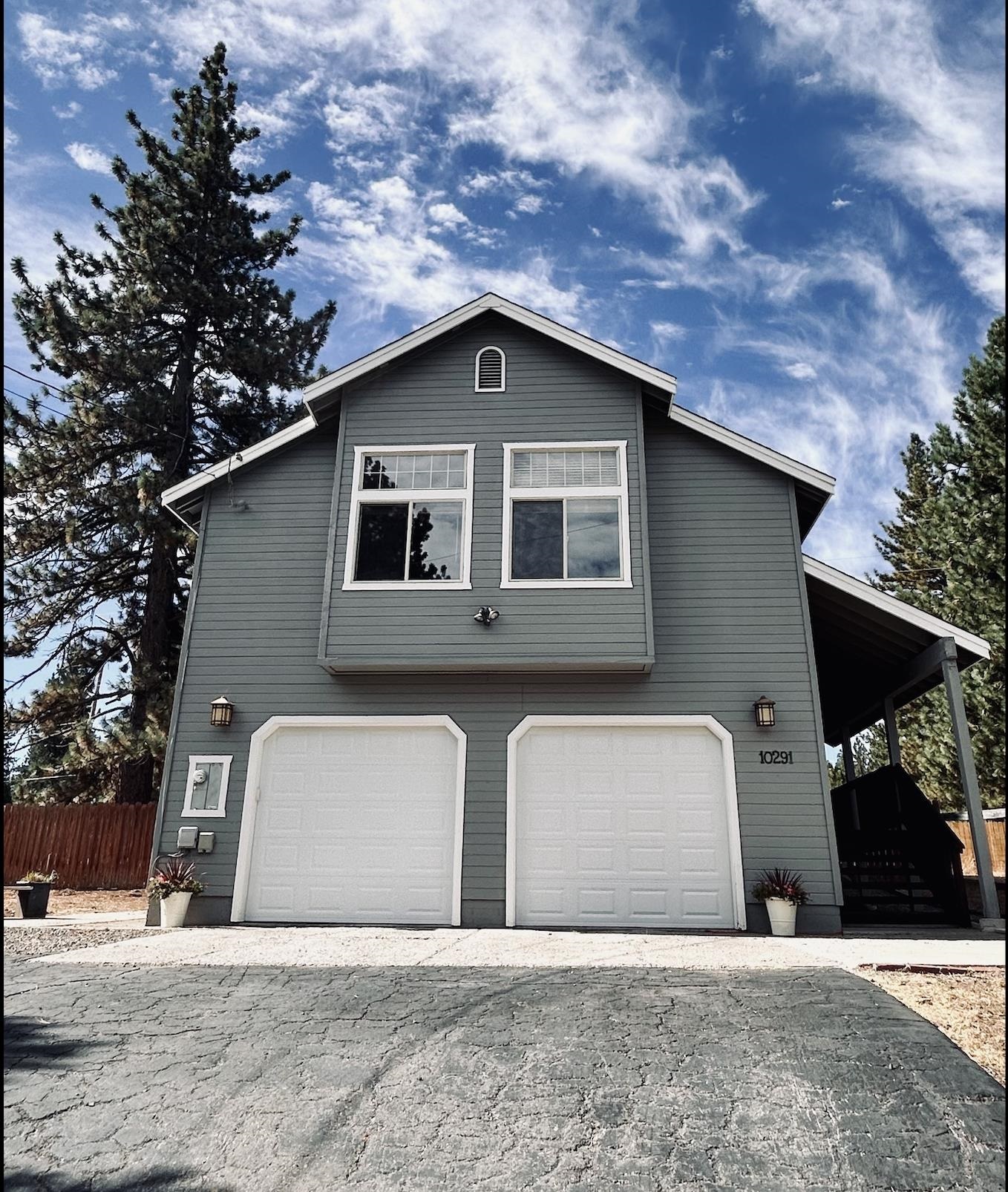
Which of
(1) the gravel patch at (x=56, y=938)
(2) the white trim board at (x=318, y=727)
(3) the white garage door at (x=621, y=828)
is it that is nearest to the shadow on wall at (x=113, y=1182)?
(1) the gravel patch at (x=56, y=938)

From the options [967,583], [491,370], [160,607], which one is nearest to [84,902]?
[160,607]

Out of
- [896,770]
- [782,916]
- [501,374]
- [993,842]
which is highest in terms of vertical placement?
[501,374]

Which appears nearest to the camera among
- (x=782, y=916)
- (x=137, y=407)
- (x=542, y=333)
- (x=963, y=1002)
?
(x=963, y=1002)

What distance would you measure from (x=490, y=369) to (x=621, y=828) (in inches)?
235

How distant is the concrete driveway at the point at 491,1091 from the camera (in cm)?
328

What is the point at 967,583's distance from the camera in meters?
20.6

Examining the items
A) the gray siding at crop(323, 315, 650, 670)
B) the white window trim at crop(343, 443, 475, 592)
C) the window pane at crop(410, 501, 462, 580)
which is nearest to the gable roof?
the gray siding at crop(323, 315, 650, 670)

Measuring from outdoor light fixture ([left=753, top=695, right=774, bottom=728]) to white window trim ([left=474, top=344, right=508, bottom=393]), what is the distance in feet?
16.5

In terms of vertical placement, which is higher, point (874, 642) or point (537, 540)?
point (537, 540)

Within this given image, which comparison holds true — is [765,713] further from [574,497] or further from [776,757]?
[574,497]

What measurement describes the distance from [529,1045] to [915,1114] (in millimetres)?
1910

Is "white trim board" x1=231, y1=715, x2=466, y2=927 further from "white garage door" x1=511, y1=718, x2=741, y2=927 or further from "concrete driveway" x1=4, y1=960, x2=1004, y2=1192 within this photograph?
"concrete driveway" x1=4, y1=960, x2=1004, y2=1192

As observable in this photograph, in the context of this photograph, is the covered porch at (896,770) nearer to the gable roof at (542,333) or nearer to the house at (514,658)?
the house at (514,658)

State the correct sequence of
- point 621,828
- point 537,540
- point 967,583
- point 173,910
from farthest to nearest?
point 967,583
point 537,540
point 621,828
point 173,910
